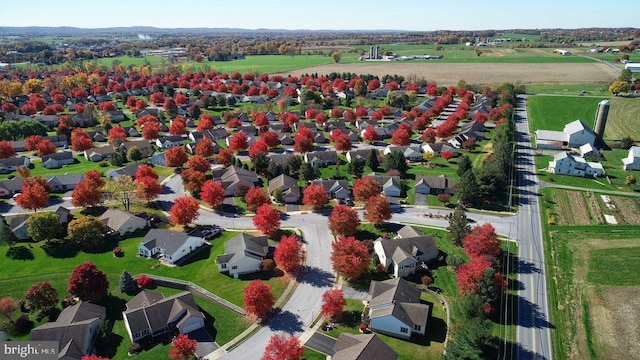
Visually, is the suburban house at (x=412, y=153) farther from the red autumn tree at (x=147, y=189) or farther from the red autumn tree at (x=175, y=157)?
the red autumn tree at (x=147, y=189)

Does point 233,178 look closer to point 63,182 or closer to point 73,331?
point 63,182

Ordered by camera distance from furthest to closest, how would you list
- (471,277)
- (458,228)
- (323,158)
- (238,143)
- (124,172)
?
1. (238,143)
2. (323,158)
3. (124,172)
4. (458,228)
5. (471,277)

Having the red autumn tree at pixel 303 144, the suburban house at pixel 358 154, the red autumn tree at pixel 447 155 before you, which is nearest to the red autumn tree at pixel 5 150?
the red autumn tree at pixel 303 144

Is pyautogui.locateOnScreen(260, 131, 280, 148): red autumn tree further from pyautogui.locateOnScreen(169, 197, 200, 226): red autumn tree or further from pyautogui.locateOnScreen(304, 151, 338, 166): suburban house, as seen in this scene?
pyautogui.locateOnScreen(169, 197, 200, 226): red autumn tree

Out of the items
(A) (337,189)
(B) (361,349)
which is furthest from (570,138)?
(B) (361,349)

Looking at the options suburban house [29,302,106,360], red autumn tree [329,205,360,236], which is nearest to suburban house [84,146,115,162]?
suburban house [29,302,106,360]

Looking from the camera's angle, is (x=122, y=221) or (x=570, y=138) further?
(x=570, y=138)
